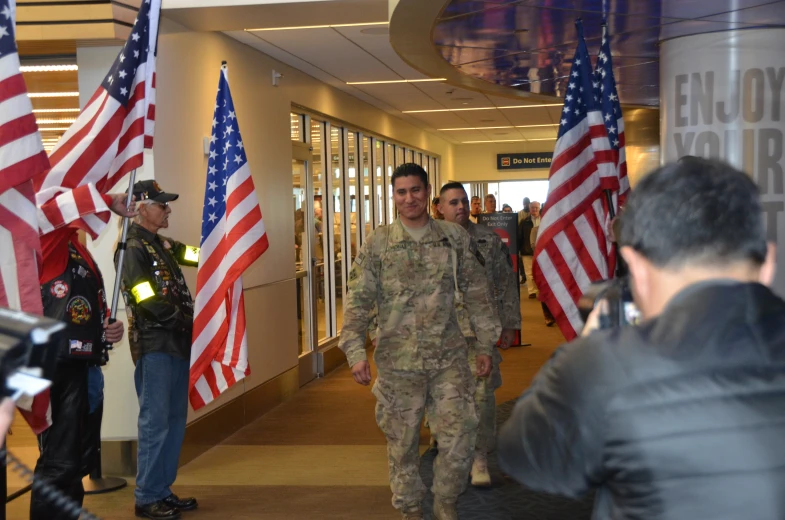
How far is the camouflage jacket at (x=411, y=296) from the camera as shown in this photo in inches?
176

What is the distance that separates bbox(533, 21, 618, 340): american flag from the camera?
5.18 m

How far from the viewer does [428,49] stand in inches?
232

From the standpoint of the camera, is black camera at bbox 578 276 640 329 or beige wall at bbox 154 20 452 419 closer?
black camera at bbox 578 276 640 329

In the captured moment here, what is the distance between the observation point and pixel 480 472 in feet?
18.1

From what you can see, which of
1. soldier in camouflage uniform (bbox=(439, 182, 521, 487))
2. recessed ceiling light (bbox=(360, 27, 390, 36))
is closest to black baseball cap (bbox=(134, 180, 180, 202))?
soldier in camouflage uniform (bbox=(439, 182, 521, 487))

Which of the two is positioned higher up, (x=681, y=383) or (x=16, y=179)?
(x=16, y=179)

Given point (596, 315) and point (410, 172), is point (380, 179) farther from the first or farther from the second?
point (596, 315)

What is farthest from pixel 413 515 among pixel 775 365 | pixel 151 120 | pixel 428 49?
pixel 775 365

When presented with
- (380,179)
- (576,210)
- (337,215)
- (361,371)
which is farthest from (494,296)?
(380,179)

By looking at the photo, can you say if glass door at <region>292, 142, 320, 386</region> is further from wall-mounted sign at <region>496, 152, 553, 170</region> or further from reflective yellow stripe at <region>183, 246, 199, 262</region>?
wall-mounted sign at <region>496, 152, 553, 170</region>

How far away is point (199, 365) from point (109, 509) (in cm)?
101

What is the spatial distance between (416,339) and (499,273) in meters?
1.65

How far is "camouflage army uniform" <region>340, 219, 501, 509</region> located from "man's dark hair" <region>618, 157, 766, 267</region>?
10.2 ft

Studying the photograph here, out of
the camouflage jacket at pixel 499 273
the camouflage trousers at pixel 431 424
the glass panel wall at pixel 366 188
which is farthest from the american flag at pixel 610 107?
the glass panel wall at pixel 366 188
